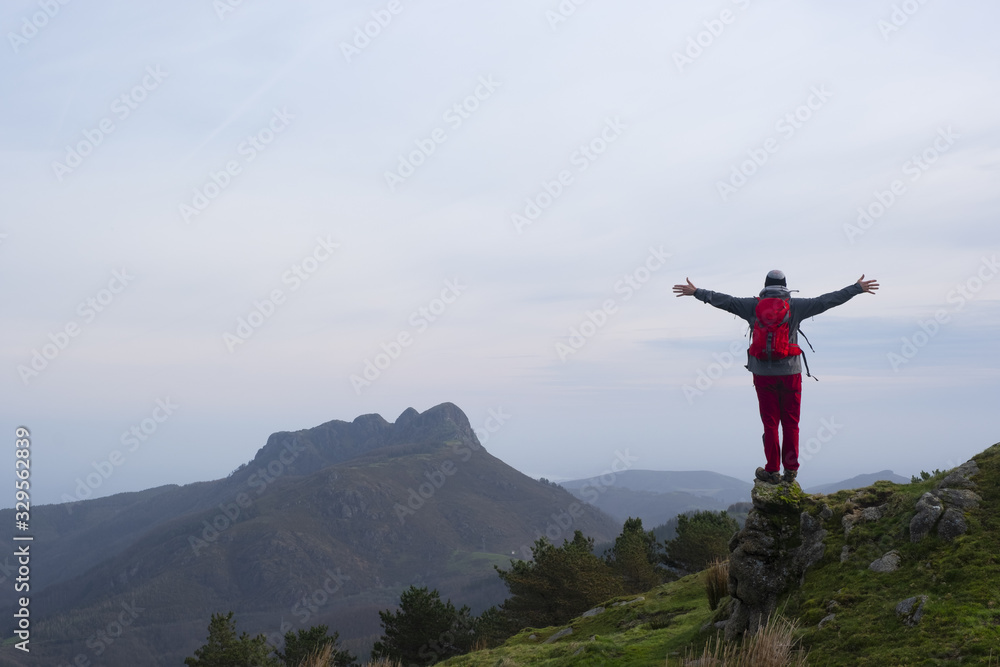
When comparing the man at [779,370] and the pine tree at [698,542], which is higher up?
the man at [779,370]

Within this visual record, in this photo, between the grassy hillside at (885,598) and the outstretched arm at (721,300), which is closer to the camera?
the grassy hillside at (885,598)

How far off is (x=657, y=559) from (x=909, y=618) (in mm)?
40073

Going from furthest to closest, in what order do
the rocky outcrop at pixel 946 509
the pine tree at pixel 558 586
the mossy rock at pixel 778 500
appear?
1. the pine tree at pixel 558 586
2. the mossy rock at pixel 778 500
3. the rocky outcrop at pixel 946 509

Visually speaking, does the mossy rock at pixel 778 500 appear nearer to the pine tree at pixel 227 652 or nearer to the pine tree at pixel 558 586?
the pine tree at pixel 558 586

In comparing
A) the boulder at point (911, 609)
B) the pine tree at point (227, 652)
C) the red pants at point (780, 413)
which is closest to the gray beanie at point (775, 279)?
the red pants at point (780, 413)

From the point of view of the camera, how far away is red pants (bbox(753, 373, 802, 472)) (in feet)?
40.3

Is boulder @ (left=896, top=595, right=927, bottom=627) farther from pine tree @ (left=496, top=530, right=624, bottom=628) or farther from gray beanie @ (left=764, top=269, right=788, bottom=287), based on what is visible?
pine tree @ (left=496, top=530, right=624, bottom=628)

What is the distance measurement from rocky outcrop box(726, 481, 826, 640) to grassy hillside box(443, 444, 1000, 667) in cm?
24

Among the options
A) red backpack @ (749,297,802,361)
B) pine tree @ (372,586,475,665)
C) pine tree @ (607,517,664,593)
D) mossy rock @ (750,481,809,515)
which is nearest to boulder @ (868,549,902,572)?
mossy rock @ (750,481,809,515)

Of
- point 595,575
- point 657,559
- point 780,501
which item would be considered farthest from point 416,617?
point 780,501

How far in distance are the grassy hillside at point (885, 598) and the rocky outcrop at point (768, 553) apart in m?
0.24

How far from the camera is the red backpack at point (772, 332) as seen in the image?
40.1 ft

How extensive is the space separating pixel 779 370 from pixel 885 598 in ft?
13.6

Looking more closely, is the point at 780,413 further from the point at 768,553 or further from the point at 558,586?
the point at 558,586
